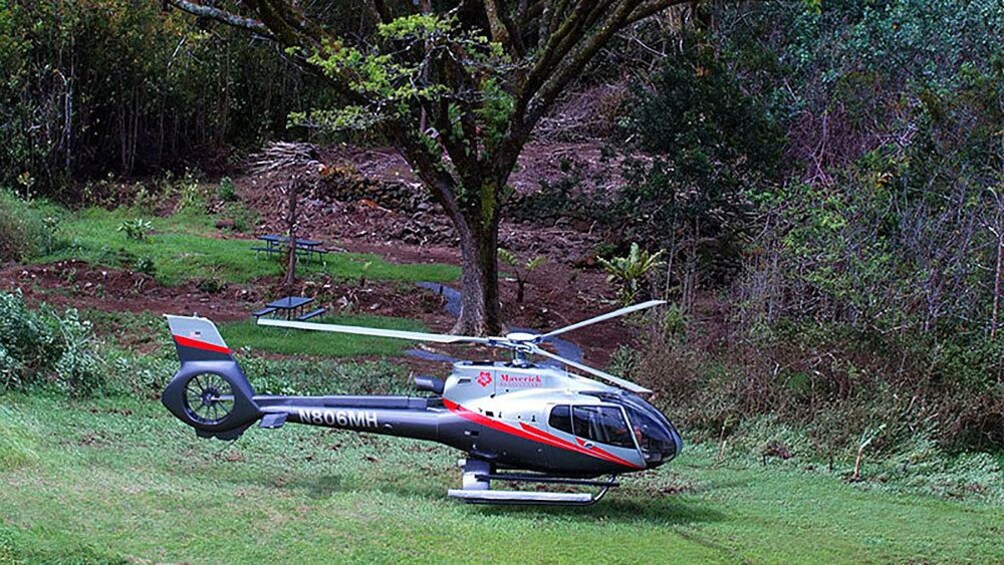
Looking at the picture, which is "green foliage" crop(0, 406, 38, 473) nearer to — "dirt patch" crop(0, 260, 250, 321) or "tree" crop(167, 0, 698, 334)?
"tree" crop(167, 0, 698, 334)

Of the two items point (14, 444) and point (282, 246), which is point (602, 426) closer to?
point (14, 444)

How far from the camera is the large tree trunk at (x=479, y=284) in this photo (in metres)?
16.7

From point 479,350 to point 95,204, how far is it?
40.9ft

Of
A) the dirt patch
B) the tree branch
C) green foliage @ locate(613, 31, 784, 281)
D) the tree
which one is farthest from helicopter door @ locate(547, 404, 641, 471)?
green foliage @ locate(613, 31, 784, 281)

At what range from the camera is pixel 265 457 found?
1115 centimetres

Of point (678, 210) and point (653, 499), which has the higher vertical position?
point (678, 210)

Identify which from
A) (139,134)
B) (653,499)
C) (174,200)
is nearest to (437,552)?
(653,499)

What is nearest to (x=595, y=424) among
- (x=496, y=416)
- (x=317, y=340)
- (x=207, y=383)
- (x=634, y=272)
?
(x=496, y=416)

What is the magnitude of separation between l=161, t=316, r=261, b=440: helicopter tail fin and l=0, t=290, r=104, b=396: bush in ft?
10.1

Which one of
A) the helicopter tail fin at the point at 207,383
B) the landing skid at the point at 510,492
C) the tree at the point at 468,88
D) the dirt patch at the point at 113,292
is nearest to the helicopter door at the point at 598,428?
the landing skid at the point at 510,492

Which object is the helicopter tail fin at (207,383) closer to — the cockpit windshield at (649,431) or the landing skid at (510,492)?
the landing skid at (510,492)

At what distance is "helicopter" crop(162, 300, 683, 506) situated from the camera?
9.91 metres

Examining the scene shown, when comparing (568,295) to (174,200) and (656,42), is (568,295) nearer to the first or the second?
(656,42)

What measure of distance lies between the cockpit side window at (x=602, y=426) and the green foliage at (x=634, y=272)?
9579mm
